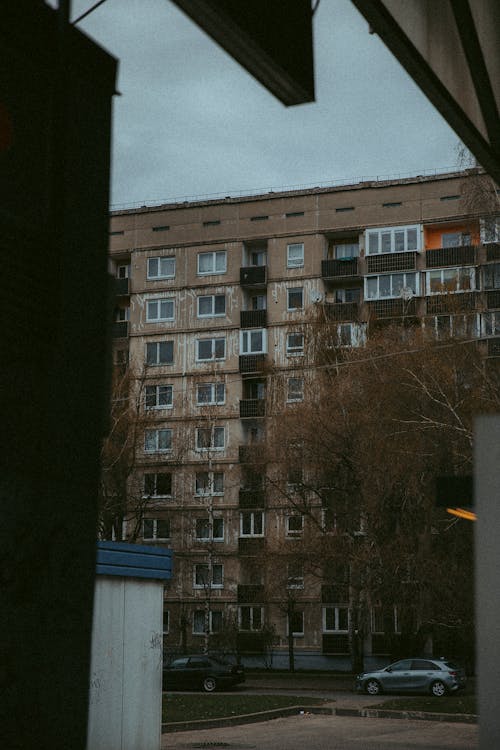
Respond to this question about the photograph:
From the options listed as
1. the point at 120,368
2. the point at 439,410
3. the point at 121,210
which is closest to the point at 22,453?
the point at 439,410

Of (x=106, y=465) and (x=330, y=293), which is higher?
(x=330, y=293)

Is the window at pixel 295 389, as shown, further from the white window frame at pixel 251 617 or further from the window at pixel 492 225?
the window at pixel 492 225

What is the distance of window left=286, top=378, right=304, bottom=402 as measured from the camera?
147ft

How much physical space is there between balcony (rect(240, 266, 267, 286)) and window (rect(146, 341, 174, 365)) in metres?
5.21

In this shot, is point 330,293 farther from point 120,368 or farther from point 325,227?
point 120,368

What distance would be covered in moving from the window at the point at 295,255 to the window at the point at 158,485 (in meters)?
13.2

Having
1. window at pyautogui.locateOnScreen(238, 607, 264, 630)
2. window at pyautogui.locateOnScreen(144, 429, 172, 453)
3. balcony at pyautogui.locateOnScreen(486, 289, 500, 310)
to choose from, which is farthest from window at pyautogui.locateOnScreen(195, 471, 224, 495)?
balcony at pyautogui.locateOnScreen(486, 289, 500, 310)

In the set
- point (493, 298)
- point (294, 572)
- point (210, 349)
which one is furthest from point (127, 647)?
point (210, 349)

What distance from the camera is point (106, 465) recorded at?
39.0 metres

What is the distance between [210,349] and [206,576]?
12.2 meters

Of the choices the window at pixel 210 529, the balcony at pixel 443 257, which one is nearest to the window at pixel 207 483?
the window at pixel 210 529

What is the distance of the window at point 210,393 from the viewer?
181 feet

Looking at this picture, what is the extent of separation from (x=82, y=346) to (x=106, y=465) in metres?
35.0

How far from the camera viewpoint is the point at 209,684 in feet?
121
